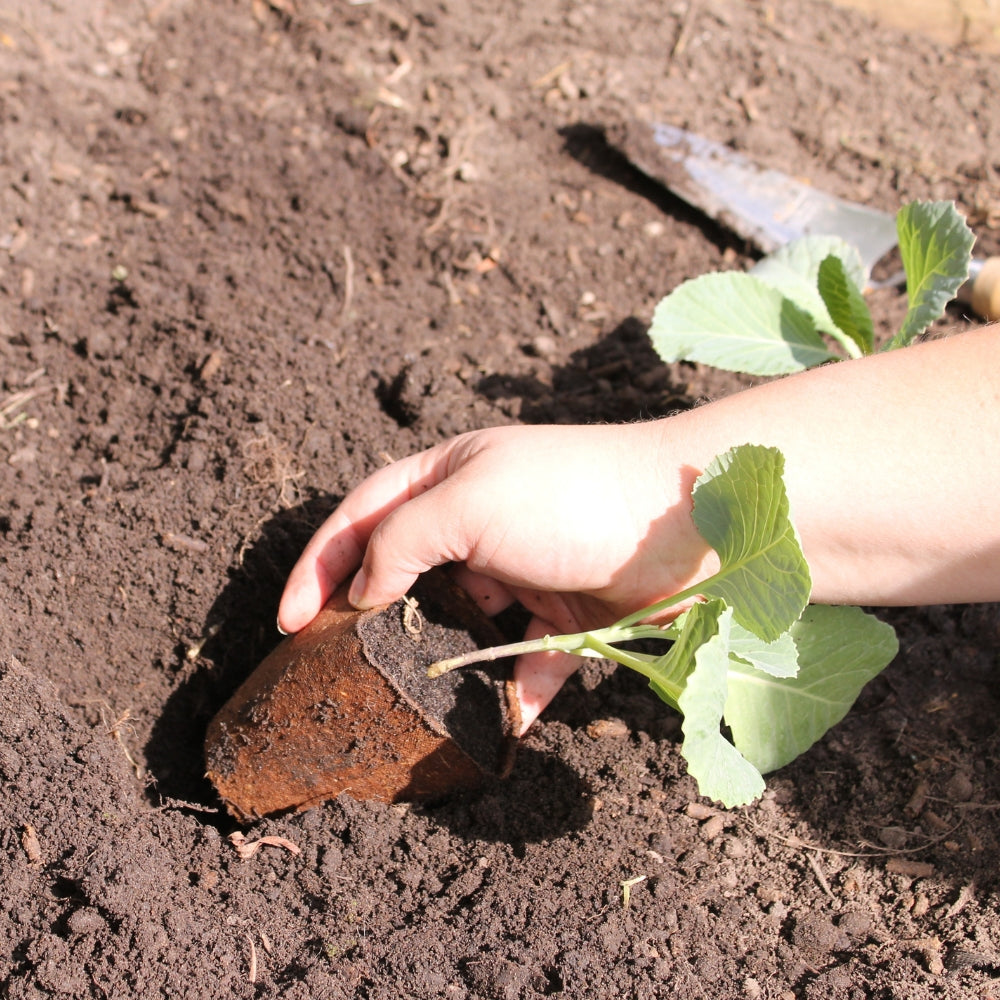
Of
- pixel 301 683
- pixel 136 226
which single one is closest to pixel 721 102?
pixel 136 226

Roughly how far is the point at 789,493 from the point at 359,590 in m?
0.81

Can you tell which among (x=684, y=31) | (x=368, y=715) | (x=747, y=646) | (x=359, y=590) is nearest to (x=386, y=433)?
(x=359, y=590)

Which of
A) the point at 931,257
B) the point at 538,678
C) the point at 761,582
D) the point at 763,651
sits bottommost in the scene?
the point at 538,678

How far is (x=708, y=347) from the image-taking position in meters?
2.30

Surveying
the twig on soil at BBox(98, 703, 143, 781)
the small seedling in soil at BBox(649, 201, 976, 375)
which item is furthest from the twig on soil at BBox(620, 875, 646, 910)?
the small seedling in soil at BBox(649, 201, 976, 375)

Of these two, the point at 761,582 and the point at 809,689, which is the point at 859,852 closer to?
the point at 809,689

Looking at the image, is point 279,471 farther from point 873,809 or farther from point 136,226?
point 873,809

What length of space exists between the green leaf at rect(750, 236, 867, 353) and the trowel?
1.30 ft

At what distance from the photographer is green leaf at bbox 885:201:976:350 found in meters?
2.12

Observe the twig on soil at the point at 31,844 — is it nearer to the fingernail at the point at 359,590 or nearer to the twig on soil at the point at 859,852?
the fingernail at the point at 359,590

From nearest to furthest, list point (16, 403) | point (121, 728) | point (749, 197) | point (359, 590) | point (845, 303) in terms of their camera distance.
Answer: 1. point (359, 590)
2. point (121, 728)
3. point (845, 303)
4. point (16, 403)
5. point (749, 197)

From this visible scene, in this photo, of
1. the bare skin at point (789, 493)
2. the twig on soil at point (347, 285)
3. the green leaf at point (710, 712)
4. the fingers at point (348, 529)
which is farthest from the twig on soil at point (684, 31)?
the green leaf at point (710, 712)

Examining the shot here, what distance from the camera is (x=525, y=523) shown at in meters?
1.73

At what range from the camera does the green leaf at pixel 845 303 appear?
229 centimetres
